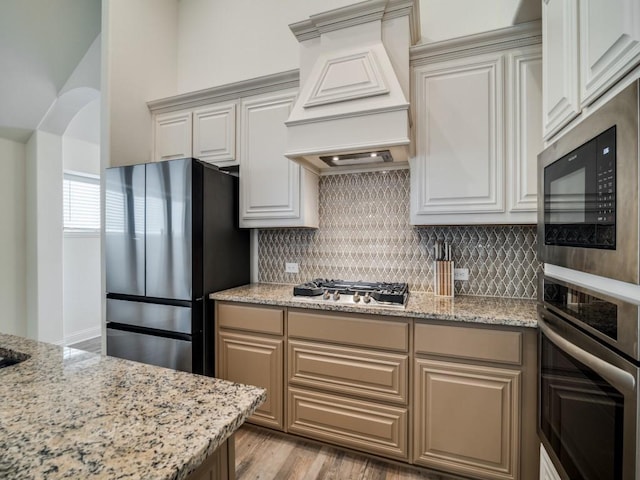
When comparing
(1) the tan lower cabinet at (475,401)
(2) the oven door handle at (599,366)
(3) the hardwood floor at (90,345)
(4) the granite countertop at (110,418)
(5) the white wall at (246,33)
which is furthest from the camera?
(3) the hardwood floor at (90,345)

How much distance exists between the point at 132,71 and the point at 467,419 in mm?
3576

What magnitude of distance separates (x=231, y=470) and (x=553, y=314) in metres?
1.29

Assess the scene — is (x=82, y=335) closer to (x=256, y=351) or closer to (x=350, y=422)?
(x=256, y=351)

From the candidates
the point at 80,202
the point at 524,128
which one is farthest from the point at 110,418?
the point at 80,202

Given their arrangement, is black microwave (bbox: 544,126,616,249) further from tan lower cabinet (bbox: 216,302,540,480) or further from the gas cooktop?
the gas cooktop

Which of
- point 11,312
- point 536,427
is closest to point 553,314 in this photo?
point 536,427

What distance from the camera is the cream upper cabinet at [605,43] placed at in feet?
2.58

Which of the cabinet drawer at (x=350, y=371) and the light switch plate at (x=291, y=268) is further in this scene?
the light switch plate at (x=291, y=268)

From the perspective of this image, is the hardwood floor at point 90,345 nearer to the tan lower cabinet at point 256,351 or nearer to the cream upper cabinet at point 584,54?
the tan lower cabinet at point 256,351

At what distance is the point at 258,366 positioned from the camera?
7.00 feet

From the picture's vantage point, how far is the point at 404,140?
1762mm

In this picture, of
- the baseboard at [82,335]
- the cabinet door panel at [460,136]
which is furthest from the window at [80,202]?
the cabinet door panel at [460,136]

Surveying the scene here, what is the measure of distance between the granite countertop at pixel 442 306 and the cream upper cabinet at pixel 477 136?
51cm

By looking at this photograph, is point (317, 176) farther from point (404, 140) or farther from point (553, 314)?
point (553, 314)
